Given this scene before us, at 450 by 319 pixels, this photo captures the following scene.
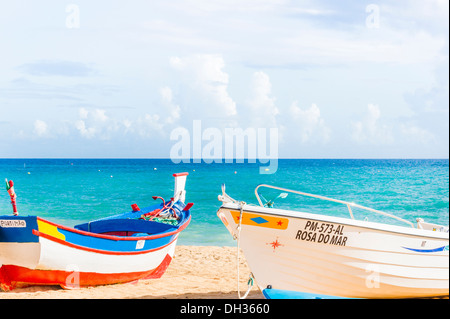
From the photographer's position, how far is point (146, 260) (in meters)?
8.18

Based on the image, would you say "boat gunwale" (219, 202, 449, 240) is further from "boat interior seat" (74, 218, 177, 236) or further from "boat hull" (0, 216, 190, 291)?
"boat interior seat" (74, 218, 177, 236)

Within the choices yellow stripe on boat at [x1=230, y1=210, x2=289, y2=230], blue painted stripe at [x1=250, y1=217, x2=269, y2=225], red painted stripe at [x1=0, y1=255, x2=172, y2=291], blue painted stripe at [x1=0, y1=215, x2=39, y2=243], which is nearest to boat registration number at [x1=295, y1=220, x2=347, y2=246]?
yellow stripe on boat at [x1=230, y1=210, x2=289, y2=230]

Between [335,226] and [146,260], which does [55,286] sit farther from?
[335,226]

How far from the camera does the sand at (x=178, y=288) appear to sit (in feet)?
23.7

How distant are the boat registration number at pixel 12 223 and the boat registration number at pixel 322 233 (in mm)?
3741

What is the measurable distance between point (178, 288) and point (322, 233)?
2931 millimetres

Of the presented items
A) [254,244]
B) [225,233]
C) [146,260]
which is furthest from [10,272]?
[225,233]

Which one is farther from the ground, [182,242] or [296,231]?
[296,231]

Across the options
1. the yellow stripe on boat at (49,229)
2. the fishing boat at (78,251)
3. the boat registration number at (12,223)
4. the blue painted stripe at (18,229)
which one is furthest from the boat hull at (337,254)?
the boat registration number at (12,223)

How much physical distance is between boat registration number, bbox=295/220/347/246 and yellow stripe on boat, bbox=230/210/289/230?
23 centimetres

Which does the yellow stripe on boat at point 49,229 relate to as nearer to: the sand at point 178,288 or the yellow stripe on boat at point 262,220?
the sand at point 178,288

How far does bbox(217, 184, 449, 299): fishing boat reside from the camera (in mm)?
5980

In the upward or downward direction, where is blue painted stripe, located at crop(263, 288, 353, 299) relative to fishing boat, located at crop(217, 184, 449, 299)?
downward

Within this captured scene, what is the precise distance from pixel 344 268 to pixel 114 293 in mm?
3515
